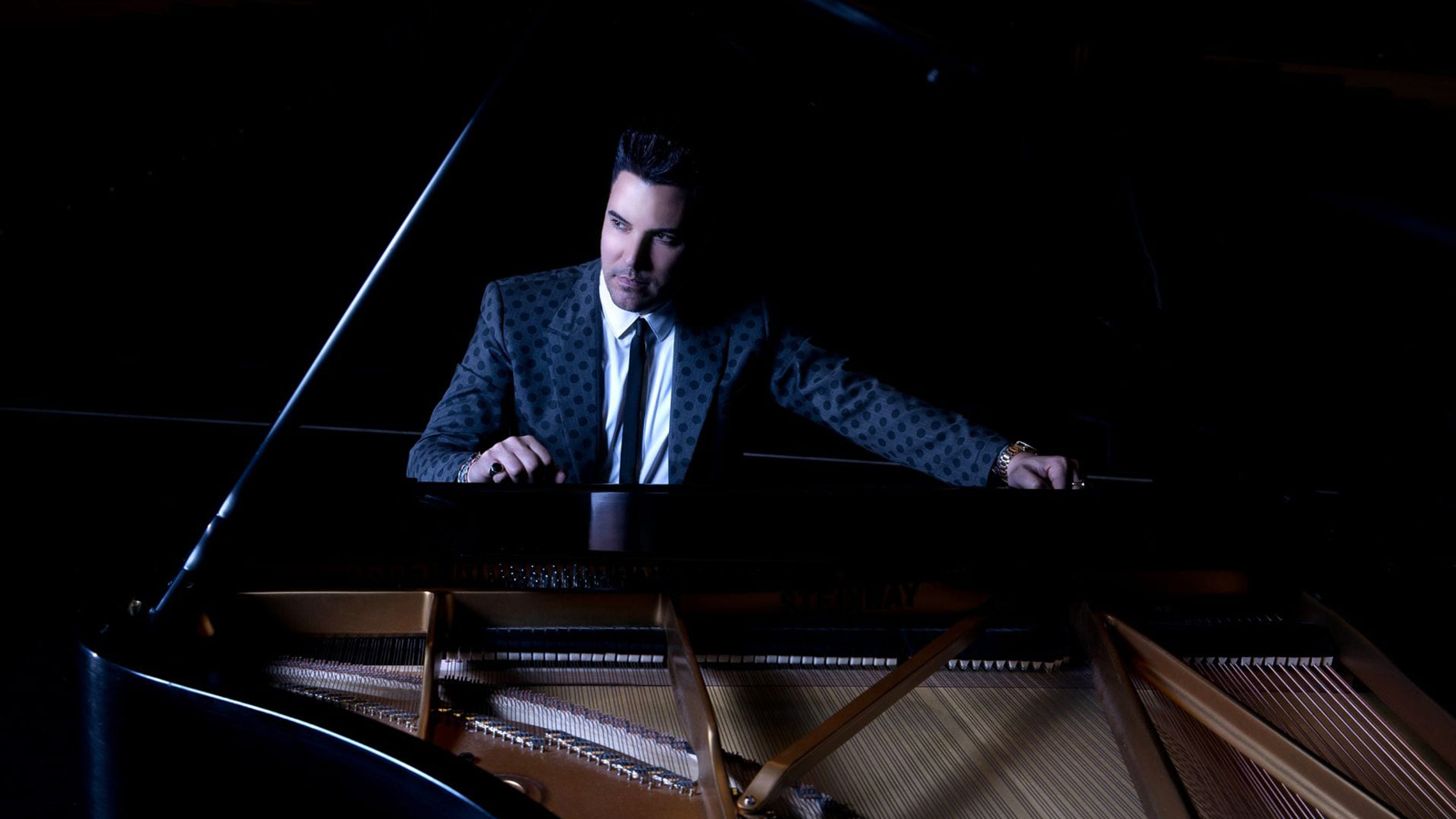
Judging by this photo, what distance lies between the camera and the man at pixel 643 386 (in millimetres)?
2666

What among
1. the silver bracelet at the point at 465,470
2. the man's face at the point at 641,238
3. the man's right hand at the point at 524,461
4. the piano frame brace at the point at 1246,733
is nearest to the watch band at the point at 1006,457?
the piano frame brace at the point at 1246,733

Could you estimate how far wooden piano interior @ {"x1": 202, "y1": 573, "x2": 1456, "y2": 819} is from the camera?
4.88 ft

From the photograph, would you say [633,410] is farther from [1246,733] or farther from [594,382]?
[1246,733]

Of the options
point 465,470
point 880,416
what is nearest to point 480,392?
point 465,470

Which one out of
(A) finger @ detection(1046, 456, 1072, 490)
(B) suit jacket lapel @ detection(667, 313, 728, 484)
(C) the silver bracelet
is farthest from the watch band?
(C) the silver bracelet

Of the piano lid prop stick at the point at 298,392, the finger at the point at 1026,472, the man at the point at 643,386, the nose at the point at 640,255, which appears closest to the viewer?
the piano lid prop stick at the point at 298,392

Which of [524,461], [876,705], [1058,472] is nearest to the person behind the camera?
[876,705]

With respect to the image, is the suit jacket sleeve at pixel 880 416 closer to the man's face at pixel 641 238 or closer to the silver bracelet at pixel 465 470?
the man's face at pixel 641 238

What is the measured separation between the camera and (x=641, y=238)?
7.86 feet

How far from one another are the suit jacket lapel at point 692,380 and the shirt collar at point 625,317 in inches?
1.6

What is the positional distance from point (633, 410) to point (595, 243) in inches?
38.8

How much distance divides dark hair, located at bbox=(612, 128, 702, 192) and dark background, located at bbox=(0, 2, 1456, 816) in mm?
153

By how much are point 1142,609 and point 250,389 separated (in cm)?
310

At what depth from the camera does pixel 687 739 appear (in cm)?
159
